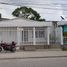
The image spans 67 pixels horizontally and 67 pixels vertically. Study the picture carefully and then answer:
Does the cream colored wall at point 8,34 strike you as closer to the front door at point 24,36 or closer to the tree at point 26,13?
the front door at point 24,36

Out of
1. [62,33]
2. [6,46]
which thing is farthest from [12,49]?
[62,33]

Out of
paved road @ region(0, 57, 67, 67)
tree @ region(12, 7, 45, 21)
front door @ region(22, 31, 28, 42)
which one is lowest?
paved road @ region(0, 57, 67, 67)

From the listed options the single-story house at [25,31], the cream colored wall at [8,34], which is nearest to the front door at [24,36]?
the single-story house at [25,31]

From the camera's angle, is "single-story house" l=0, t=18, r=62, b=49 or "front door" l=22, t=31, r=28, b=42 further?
"front door" l=22, t=31, r=28, b=42

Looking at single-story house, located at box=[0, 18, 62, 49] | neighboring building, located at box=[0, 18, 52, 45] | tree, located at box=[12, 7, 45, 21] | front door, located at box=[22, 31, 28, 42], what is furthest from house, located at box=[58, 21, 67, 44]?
tree, located at box=[12, 7, 45, 21]

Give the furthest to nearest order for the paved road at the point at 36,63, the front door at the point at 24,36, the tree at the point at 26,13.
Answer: the tree at the point at 26,13
the front door at the point at 24,36
the paved road at the point at 36,63

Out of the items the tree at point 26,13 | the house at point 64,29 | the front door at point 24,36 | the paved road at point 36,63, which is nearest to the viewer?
the paved road at point 36,63

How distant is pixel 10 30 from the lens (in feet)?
98.4

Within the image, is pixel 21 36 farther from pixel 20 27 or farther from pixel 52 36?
pixel 52 36

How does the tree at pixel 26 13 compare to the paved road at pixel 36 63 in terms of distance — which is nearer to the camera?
the paved road at pixel 36 63

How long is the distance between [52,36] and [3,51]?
310 inches

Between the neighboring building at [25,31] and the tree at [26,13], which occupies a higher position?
the tree at [26,13]


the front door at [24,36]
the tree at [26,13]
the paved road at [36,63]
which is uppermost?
the tree at [26,13]

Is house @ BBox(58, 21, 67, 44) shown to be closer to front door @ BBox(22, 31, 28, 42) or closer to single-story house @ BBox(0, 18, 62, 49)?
single-story house @ BBox(0, 18, 62, 49)
